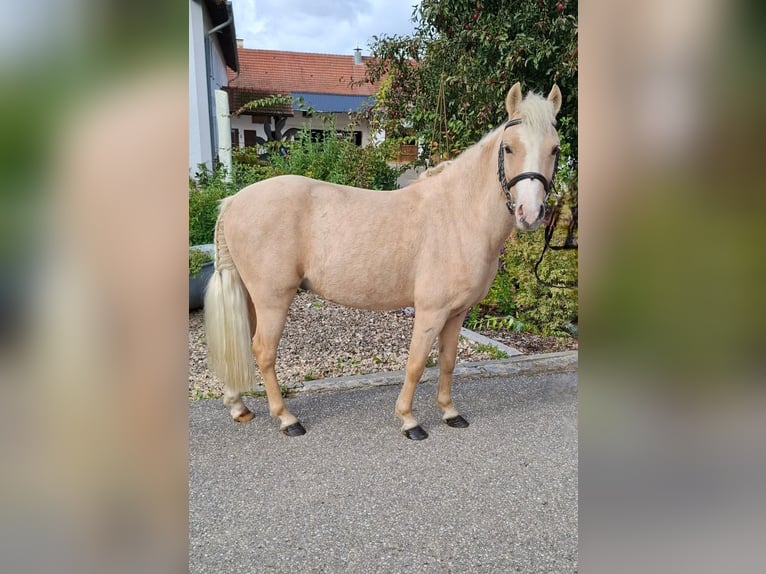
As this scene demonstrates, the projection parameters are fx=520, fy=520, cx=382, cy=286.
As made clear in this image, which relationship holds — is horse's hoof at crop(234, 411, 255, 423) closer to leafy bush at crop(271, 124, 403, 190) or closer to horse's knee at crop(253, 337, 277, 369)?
horse's knee at crop(253, 337, 277, 369)

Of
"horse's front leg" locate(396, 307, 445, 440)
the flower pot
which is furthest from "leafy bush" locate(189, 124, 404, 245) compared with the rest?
"horse's front leg" locate(396, 307, 445, 440)

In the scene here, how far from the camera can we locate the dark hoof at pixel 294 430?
2.98 metres

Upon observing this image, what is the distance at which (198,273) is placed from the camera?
4711mm

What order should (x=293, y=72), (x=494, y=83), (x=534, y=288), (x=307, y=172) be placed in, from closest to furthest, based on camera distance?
(x=494, y=83) < (x=534, y=288) < (x=307, y=172) < (x=293, y=72)

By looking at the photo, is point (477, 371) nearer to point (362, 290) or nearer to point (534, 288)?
point (534, 288)

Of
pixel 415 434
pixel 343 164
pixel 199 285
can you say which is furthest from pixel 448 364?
pixel 343 164

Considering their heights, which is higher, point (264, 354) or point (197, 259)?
point (197, 259)

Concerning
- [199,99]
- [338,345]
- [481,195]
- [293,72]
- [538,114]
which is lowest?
[338,345]

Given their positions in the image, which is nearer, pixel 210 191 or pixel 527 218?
pixel 527 218

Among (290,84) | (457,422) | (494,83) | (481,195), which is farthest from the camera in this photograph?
(290,84)

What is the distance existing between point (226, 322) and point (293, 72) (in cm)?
1636
